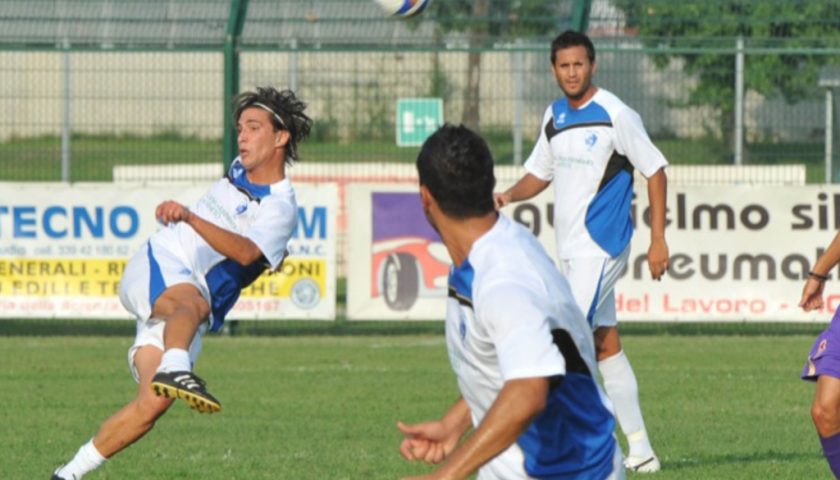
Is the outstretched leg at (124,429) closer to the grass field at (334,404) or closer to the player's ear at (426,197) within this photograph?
the grass field at (334,404)

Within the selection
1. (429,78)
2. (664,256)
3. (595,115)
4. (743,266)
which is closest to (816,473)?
(664,256)

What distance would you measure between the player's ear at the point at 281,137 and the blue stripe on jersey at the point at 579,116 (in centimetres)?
176

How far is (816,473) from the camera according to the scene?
9.12 metres

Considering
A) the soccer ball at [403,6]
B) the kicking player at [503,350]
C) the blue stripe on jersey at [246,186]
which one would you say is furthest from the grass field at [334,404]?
the kicking player at [503,350]

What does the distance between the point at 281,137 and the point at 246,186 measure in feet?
0.97

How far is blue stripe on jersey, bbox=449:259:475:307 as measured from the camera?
490cm

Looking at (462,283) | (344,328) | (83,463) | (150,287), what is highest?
(462,283)

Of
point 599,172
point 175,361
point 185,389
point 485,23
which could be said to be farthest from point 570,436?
point 485,23

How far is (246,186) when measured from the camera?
27.6 feet

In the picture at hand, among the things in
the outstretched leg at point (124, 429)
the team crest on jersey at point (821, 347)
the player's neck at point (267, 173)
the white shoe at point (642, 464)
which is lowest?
the white shoe at point (642, 464)

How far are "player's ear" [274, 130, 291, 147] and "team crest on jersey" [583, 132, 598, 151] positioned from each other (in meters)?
1.79

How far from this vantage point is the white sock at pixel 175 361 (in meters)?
7.46

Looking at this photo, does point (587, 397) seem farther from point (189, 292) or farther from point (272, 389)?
point (272, 389)

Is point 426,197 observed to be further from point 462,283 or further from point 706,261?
point 706,261
